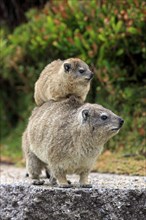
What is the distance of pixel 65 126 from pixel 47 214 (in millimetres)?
890

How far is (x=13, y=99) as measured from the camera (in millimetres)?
13430

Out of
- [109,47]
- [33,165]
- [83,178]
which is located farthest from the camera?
[109,47]

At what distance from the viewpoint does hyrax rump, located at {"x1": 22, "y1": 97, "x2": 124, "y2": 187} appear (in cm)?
627

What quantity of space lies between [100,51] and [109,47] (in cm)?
17

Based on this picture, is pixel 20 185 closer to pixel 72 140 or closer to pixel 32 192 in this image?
pixel 32 192

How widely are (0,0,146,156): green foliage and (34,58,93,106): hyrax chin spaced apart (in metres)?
2.17

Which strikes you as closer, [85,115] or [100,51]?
[85,115]

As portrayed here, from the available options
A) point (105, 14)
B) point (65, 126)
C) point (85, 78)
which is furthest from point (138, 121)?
point (65, 126)

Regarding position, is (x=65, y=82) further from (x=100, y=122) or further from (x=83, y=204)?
(x=83, y=204)

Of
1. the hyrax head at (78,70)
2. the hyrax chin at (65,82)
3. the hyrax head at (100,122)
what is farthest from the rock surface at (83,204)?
the hyrax head at (78,70)

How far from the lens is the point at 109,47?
10.3 meters

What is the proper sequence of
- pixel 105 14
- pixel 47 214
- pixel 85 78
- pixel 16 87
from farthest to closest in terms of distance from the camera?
pixel 16 87 < pixel 105 14 < pixel 85 78 < pixel 47 214

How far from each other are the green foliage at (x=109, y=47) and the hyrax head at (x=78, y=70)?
7.32 feet

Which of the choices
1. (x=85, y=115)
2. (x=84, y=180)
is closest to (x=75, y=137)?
(x=85, y=115)
